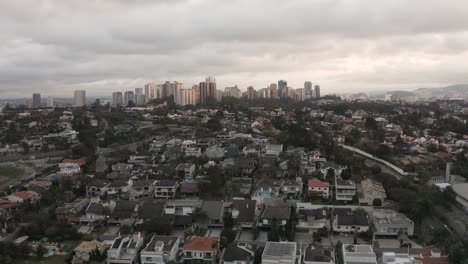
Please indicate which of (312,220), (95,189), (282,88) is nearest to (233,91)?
(282,88)

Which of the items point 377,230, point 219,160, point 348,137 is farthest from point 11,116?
point 377,230

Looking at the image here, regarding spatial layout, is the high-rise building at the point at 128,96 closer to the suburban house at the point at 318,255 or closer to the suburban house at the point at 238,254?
the suburban house at the point at 238,254

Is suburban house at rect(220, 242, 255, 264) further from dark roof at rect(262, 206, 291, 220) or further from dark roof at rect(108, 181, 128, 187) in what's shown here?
dark roof at rect(108, 181, 128, 187)

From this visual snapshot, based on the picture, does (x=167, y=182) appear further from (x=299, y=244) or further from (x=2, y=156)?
(x=2, y=156)

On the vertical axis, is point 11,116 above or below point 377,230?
above

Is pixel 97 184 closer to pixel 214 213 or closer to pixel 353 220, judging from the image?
pixel 214 213

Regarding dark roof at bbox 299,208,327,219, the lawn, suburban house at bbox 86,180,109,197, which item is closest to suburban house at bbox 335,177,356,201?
dark roof at bbox 299,208,327,219
